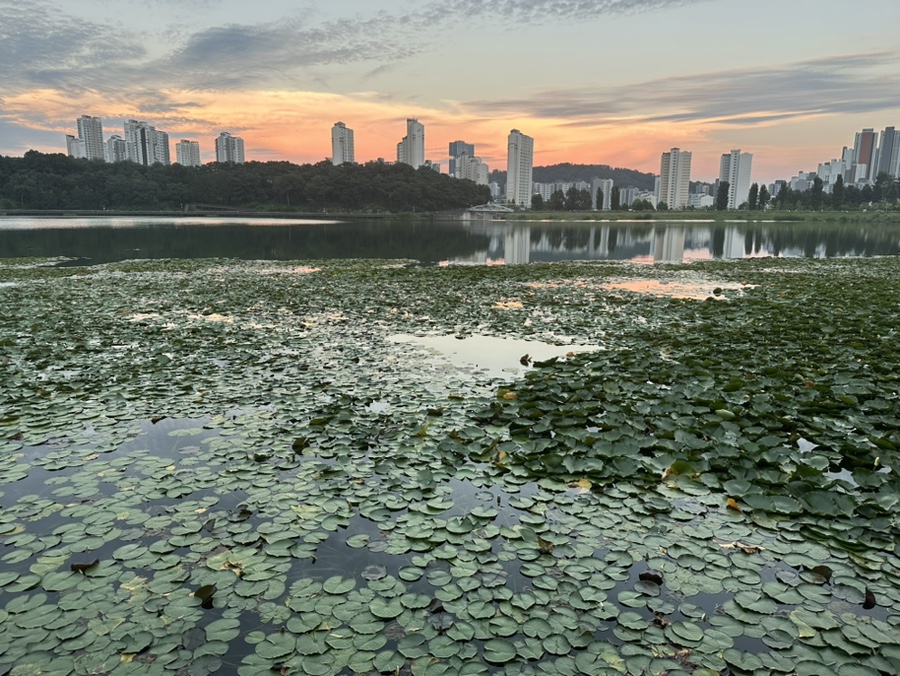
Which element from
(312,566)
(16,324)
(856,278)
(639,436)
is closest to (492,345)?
(639,436)

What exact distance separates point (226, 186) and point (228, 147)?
331 feet

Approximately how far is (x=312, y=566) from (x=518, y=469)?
168 cm

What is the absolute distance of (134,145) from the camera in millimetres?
172000

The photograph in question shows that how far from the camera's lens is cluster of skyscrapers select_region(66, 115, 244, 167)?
563 feet

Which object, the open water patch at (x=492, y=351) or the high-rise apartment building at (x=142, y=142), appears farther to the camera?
the high-rise apartment building at (x=142, y=142)

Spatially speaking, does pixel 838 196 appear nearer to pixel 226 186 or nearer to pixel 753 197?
pixel 753 197

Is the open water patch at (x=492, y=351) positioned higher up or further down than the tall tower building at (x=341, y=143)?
further down

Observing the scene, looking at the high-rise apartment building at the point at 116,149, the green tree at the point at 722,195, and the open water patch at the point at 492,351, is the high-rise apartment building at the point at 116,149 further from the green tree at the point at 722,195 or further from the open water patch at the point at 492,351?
the open water patch at the point at 492,351

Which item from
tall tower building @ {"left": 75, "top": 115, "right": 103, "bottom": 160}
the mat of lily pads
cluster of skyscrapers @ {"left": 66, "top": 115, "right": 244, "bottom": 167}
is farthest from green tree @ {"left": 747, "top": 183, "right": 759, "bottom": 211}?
tall tower building @ {"left": 75, "top": 115, "right": 103, "bottom": 160}

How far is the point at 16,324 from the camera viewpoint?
951 cm

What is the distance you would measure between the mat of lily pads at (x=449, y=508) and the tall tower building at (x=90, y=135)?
203 meters

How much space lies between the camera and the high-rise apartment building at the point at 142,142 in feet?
564

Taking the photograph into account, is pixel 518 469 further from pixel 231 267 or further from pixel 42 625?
pixel 231 267

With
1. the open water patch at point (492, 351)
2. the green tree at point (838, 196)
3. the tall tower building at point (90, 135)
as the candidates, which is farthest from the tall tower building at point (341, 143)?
the open water patch at point (492, 351)
